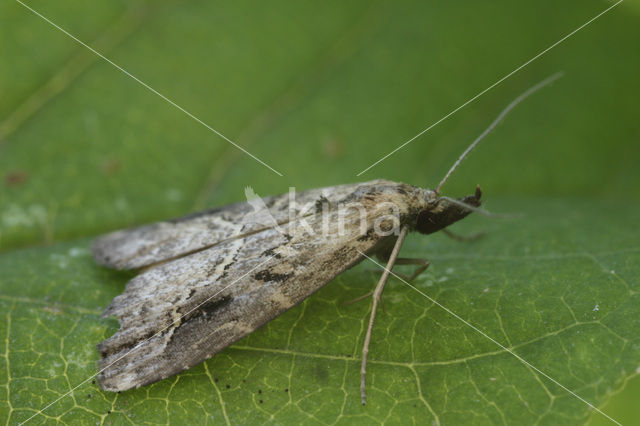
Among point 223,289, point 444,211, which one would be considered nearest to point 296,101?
point 444,211

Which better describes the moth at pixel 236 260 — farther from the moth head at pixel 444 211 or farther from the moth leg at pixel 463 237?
the moth leg at pixel 463 237

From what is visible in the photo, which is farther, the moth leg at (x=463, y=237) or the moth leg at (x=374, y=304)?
the moth leg at (x=463, y=237)

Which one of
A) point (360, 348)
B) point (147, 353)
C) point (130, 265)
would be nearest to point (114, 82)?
point (130, 265)

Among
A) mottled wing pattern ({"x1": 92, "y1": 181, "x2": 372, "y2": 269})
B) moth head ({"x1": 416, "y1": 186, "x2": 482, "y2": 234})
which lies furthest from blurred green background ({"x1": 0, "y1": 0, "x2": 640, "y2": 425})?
moth head ({"x1": 416, "y1": 186, "x2": 482, "y2": 234})

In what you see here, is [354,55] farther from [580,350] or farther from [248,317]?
[580,350]

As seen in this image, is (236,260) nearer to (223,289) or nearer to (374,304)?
(223,289)

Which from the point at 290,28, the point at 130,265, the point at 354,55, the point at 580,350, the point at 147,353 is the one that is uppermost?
the point at 290,28

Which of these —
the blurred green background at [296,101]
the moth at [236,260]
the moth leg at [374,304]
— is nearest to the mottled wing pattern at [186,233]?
the moth at [236,260]

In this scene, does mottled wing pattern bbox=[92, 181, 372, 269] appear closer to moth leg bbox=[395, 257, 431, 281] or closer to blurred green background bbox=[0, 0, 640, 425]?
blurred green background bbox=[0, 0, 640, 425]
